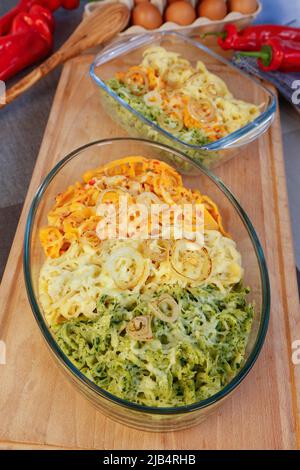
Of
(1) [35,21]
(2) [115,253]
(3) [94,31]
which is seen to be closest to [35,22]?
(1) [35,21]

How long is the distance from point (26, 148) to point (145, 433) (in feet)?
4.11

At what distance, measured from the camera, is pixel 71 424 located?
1320 millimetres

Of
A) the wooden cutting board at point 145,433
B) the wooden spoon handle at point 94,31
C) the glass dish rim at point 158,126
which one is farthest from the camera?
the wooden spoon handle at point 94,31

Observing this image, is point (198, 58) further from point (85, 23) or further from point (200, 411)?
point (200, 411)

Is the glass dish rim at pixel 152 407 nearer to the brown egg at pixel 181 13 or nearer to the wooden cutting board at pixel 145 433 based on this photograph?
the wooden cutting board at pixel 145 433

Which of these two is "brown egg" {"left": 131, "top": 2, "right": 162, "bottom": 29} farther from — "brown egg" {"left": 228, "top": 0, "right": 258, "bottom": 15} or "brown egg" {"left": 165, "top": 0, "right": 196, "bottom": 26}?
"brown egg" {"left": 228, "top": 0, "right": 258, "bottom": 15}

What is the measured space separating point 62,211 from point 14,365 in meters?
0.49

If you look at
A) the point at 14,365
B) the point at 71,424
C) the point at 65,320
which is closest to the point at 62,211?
the point at 65,320

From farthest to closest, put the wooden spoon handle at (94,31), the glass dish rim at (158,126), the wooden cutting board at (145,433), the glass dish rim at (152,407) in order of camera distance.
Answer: the wooden spoon handle at (94,31) → the glass dish rim at (158,126) → the wooden cutting board at (145,433) → the glass dish rim at (152,407)

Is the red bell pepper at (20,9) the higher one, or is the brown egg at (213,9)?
the red bell pepper at (20,9)

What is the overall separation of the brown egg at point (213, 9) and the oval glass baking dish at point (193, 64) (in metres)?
0.19

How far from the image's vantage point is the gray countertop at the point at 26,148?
187 centimetres

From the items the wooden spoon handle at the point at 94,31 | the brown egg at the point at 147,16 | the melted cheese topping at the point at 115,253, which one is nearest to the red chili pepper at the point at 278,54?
the brown egg at the point at 147,16

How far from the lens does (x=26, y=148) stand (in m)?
2.05
